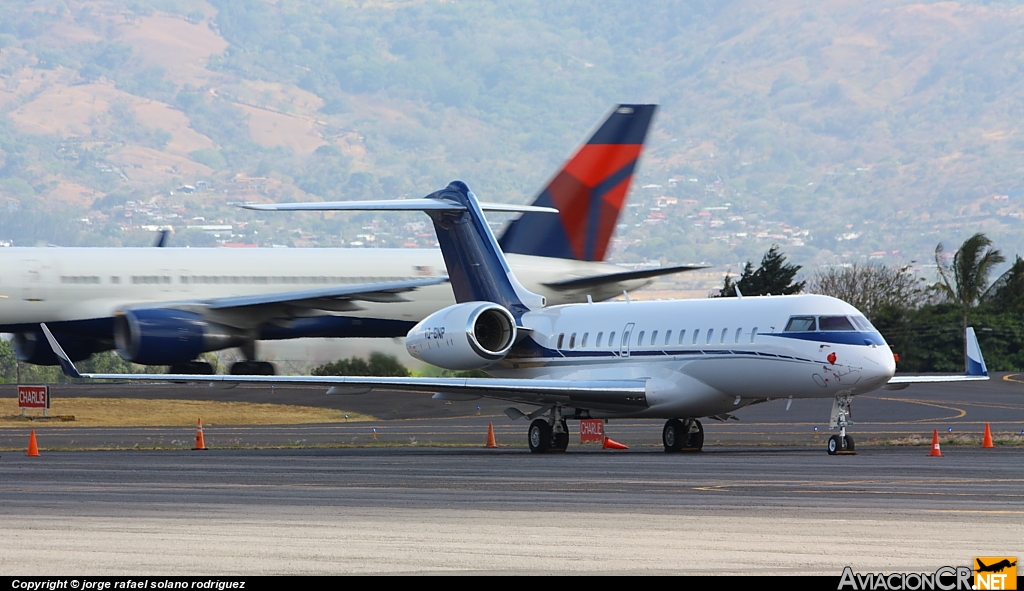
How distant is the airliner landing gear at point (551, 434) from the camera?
2881 cm

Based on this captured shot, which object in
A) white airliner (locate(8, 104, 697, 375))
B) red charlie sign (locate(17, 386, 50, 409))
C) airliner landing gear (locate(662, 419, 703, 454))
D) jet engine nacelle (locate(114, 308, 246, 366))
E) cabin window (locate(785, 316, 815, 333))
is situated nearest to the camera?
cabin window (locate(785, 316, 815, 333))

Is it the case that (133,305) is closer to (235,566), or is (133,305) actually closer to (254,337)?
(254,337)

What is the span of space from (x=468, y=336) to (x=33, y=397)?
16.8 metres

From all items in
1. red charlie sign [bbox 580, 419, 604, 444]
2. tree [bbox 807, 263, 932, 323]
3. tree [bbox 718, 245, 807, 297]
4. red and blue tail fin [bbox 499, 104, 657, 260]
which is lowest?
red charlie sign [bbox 580, 419, 604, 444]

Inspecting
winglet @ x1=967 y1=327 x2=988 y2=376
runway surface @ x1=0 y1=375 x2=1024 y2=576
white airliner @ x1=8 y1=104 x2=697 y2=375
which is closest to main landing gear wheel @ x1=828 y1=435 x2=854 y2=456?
runway surface @ x1=0 y1=375 x2=1024 y2=576

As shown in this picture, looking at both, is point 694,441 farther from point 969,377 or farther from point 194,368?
point 194,368

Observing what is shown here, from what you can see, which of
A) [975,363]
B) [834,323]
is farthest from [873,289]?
[834,323]

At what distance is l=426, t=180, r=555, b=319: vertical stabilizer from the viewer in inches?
1275

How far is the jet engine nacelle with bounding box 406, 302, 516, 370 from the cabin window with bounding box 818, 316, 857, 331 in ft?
21.9

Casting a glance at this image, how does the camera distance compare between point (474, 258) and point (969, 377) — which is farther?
point (474, 258)

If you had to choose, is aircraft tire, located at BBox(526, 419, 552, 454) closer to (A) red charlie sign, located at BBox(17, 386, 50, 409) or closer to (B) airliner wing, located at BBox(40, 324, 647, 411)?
(B) airliner wing, located at BBox(40, 324, 647, 411)

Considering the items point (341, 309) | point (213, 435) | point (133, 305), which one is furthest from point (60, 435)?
point (341, 309)

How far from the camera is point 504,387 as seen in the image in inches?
1086

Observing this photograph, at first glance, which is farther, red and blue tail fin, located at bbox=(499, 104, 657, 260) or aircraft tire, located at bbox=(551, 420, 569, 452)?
red and blue tail fin, located at bbox=(499, 104, 657, 260)
